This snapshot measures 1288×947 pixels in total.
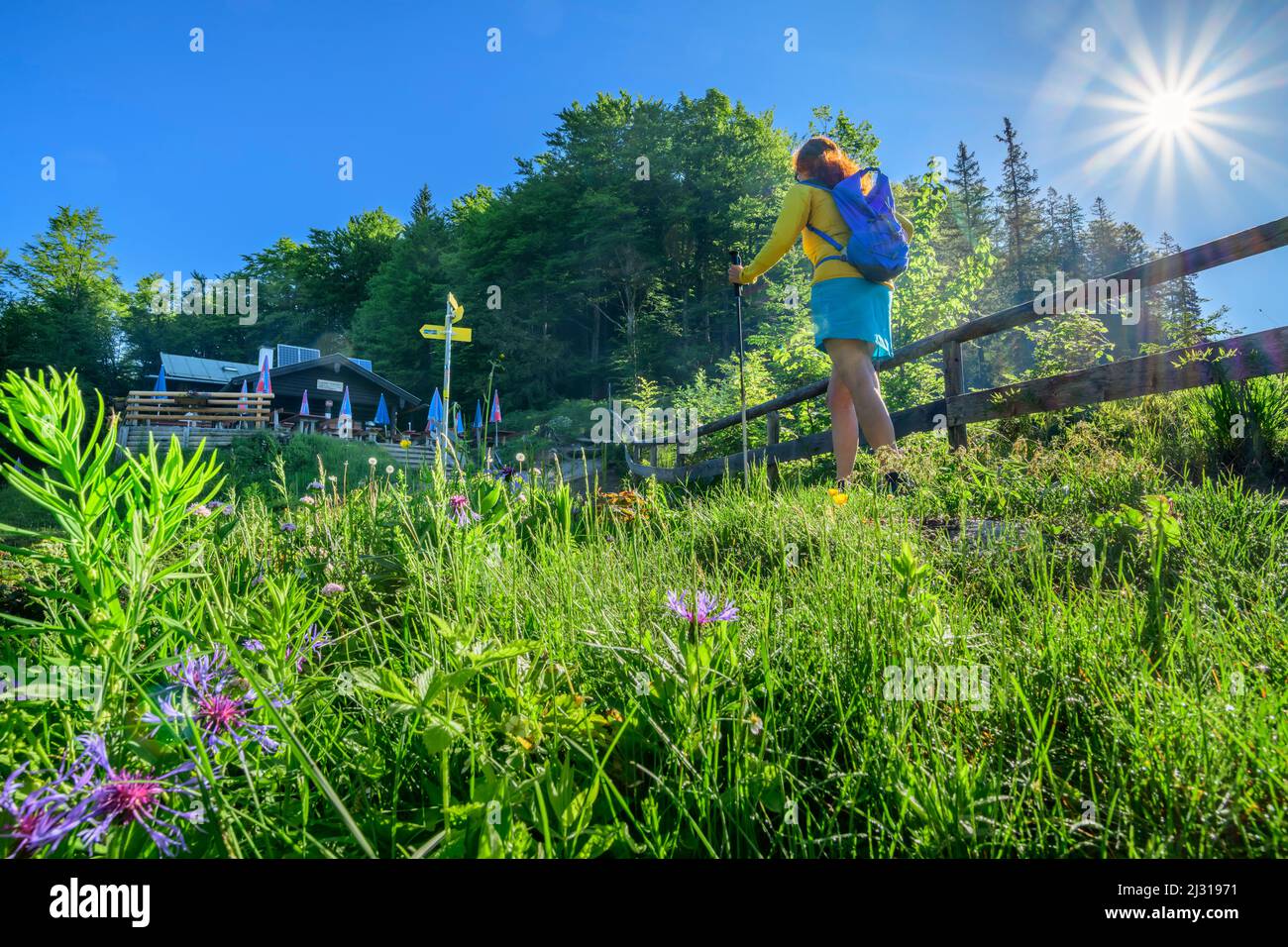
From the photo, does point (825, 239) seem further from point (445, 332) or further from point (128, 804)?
point (128, 804)

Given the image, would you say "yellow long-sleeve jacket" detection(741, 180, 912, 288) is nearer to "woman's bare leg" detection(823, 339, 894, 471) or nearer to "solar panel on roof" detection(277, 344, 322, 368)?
"woman's bare leg" detection(823, 339, 894, 471)

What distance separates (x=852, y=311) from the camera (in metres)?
3.75

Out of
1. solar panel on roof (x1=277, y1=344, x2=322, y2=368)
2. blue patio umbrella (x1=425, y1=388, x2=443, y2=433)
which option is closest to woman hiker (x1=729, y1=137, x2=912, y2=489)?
blue patio umbrella (x1=425, y1=388, x2=443, y2=433)

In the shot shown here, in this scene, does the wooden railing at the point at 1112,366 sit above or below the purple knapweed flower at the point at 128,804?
above

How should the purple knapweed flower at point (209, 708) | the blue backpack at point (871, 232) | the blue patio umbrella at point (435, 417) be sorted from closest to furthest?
the purple knapweed flower at point (209, 708)
the blue patio umbrella at point (435, 417)
the blue backpack at point (871, 232)

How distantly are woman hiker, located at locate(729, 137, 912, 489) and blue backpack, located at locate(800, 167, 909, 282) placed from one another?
6cm

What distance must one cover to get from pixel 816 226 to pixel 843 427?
1.36m

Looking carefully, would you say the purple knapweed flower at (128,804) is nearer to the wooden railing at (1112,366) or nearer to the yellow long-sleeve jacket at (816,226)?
the wooden railing at (1112,366)

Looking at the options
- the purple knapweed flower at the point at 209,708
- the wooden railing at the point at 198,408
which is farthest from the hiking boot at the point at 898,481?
the wooden railing at the point at 198,408

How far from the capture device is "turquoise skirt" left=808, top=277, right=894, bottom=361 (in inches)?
147

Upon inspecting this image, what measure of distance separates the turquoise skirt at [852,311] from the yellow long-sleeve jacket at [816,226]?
0.07 metres

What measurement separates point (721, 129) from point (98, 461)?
42230mm

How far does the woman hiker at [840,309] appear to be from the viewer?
12.3 ft

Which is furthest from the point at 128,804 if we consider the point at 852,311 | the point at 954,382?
the point at 954,382
